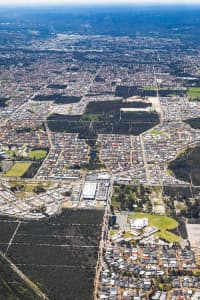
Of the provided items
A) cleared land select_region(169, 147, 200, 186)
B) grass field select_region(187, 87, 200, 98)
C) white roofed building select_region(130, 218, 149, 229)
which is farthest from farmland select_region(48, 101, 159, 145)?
white roofed building select_region(130, 218, 149, 229)

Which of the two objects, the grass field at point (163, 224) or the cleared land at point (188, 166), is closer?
the grass field at point (163, 224)

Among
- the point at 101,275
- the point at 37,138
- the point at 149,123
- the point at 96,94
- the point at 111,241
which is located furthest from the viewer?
the point at 96,94

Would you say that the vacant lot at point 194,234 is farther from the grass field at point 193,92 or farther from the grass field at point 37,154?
the grass field at point 193,92

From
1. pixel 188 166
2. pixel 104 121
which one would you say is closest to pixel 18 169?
pixel 188 166

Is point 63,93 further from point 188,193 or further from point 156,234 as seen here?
point 156,234

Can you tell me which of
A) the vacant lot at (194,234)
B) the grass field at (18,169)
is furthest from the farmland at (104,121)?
the vacant lot at (194,234)


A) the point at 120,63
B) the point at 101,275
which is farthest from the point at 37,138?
the point at 120,63
